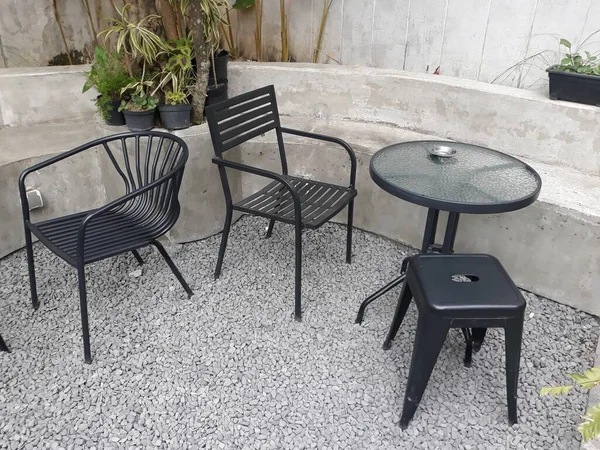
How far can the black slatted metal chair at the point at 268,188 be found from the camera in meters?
2.25

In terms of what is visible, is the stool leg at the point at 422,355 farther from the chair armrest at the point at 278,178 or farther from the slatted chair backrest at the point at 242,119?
the slatted chair backrest at the point at 242,119

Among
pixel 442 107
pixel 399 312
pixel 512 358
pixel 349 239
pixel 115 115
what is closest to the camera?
pixel 512 358

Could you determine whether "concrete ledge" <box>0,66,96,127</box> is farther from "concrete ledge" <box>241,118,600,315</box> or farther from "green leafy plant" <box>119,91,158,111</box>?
"concrete ledge" <box>241,118,600,315</box>

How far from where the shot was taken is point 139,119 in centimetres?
271

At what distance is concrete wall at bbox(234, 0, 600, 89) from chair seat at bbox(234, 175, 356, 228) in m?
1.17

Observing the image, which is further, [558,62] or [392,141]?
[392,141]

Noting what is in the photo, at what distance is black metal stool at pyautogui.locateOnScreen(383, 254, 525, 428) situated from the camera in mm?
1614

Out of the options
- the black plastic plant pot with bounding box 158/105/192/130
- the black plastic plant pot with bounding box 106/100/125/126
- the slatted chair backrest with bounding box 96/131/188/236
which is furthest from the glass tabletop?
the black plastic plant pot with bounding box 106/100/125/126

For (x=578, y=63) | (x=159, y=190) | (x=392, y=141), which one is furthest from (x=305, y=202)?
(x=578, y=63)

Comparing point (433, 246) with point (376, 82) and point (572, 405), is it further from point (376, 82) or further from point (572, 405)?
point (376, 82)

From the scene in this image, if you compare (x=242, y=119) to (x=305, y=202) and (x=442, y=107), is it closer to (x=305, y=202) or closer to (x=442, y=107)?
(x=305, y=202)

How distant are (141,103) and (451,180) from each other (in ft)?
5.57

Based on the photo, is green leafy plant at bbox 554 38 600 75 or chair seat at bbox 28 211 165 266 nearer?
chair seat at bbox 28 211 165 266

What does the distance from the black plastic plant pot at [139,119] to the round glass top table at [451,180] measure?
1.30m
